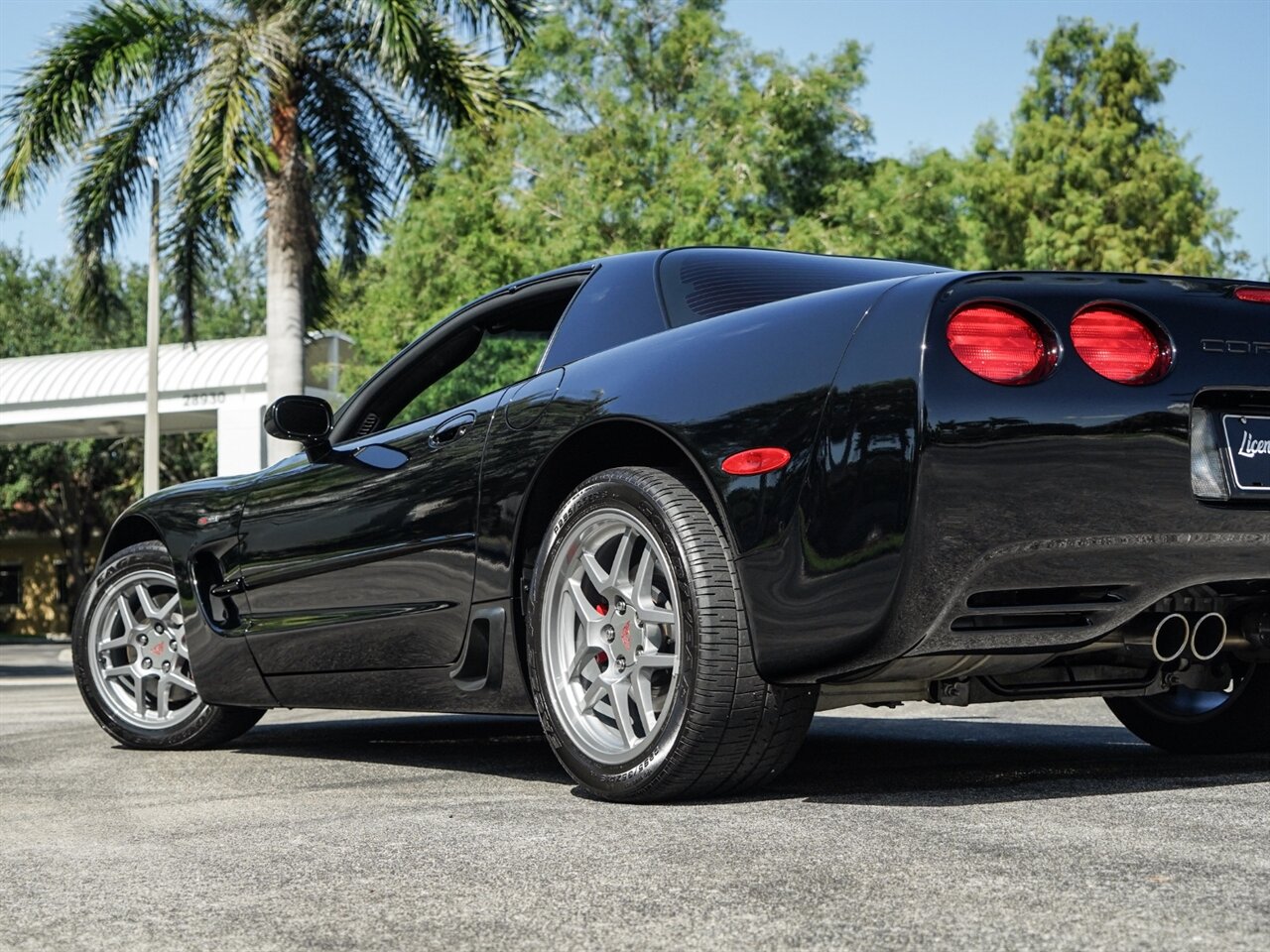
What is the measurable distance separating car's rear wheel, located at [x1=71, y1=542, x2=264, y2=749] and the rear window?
2356 millimetres

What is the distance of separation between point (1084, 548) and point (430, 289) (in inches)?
897

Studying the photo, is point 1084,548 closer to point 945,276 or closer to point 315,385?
point 945,276

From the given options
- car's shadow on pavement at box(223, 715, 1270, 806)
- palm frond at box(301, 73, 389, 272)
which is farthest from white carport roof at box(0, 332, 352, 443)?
car's shadow on pavement at box(223, 715, 1270, 806)

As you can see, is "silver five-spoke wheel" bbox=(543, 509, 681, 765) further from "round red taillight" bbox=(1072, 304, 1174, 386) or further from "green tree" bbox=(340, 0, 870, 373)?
"green tree" bbox=(340, 0, 870, 373)

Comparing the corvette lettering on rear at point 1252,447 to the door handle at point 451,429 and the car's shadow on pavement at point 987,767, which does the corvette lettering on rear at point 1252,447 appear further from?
the door handle at point 451,429

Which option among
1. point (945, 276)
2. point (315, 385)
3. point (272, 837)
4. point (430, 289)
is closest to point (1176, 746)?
point (945, 276)

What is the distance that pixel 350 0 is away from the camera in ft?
58.3

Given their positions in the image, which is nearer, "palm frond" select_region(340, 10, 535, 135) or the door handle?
the door handle

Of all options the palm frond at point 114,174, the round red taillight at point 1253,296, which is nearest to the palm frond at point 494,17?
the palm frond at point 114,174

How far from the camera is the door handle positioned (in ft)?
14.2

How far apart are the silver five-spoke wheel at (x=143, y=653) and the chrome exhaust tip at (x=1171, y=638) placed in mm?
3326

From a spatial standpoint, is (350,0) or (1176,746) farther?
(350,0)

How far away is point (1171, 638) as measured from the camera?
3557 mm

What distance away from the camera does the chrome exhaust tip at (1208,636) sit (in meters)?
3.56
